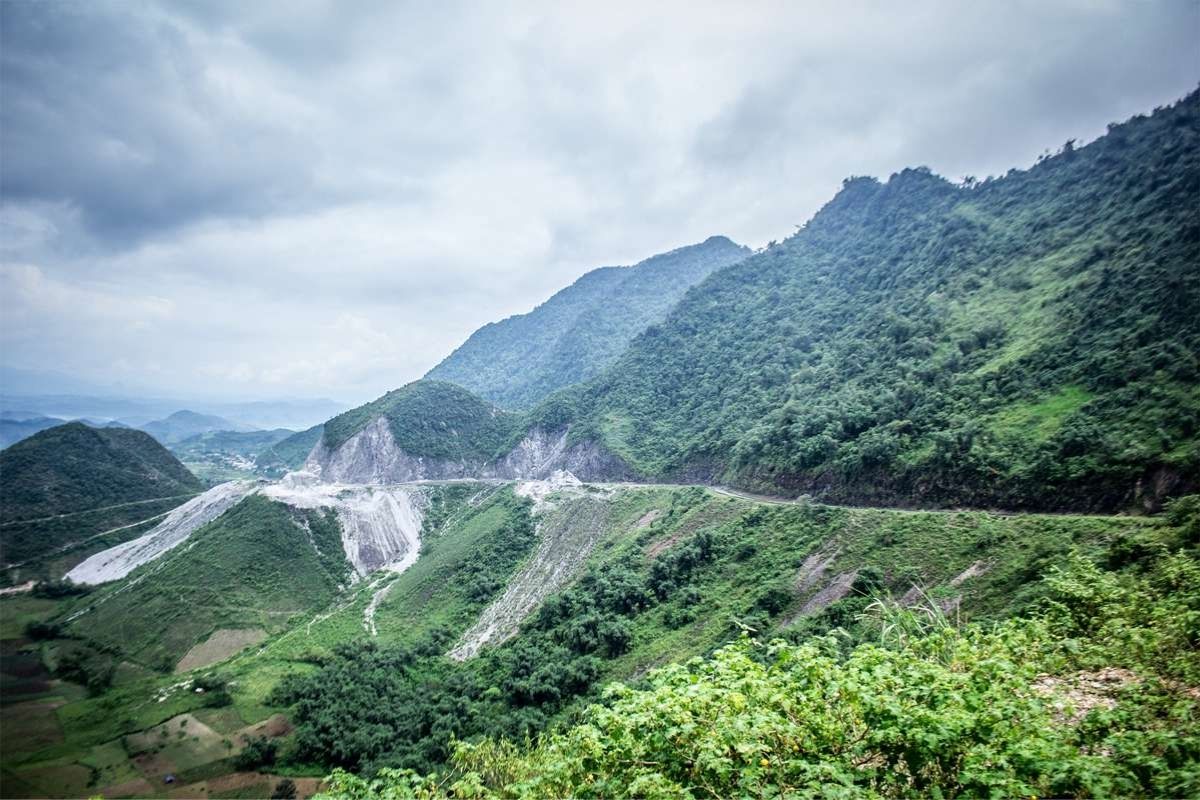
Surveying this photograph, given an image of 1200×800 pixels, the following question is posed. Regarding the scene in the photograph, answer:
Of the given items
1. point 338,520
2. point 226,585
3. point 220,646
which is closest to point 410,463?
point 338,520

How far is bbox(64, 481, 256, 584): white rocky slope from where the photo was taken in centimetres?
6870

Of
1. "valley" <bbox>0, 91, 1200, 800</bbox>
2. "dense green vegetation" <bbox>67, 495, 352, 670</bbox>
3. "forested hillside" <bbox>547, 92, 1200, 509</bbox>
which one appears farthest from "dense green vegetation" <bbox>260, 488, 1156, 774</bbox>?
"dense green vegetation" <bbox>67, 495, 352, 670</bbox>

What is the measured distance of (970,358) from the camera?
57.3 metres

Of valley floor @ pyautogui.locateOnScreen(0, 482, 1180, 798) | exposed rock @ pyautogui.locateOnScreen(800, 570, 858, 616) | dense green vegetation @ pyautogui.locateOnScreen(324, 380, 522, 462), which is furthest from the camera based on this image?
dense green vegetation @ pyautogui.locateOnScreen(324, 380, 522, 462)

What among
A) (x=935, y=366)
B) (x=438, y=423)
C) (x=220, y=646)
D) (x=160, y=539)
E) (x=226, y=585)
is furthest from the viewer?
(x=438, y=423)

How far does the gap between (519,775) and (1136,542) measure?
29.3 m

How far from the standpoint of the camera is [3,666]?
1297 inches

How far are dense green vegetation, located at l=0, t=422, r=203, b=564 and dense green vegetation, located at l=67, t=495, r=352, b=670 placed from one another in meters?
19.3

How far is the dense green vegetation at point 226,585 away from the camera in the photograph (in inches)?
2114

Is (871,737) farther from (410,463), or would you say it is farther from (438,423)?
(438,423)

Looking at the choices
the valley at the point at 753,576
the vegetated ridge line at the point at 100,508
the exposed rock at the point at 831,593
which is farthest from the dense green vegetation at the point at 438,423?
the exposed rock at the point at 831,593

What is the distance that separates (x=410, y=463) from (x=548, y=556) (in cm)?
5483

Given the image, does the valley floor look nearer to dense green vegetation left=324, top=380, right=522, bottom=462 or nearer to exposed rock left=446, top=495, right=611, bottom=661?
exposed rock left=446, top=495, right=611, bottom=661

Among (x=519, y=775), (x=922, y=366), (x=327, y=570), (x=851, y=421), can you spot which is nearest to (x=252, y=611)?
(x=327, y=570)
